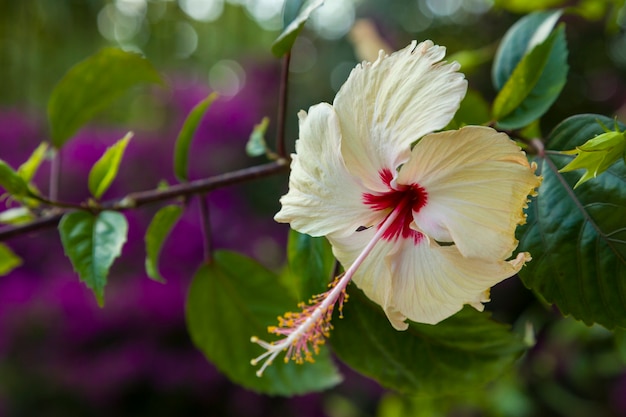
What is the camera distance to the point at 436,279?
1.58 ft

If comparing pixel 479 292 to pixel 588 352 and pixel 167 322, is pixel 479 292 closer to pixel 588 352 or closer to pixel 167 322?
pixel 588 352

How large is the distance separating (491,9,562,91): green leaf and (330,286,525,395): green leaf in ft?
1.01

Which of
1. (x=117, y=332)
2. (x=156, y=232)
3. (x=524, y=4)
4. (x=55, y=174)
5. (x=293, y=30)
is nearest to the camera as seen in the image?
(x=293, y=30)

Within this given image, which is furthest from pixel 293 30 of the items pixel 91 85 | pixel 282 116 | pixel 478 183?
pixel 91 85

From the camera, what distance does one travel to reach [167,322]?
2.63 m

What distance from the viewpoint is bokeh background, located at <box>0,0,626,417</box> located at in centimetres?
204

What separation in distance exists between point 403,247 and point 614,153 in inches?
6.7

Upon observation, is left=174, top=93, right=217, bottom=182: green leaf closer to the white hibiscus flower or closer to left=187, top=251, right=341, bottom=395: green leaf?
left=187, top=251, right=341, bottom=395: green leaf

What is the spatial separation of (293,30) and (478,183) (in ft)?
0.87

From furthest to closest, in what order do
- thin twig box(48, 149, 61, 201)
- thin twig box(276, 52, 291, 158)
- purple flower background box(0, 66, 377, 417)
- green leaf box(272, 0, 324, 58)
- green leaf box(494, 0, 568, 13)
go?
1. purple flower background box(0, 66, 377, 417)
2. green leaf box(494, 0, 568, 13)
3. thin twig box(48, 149, 61, 201)
4. thin twig box(276, 52, 291, 158)
5. green leaf box(272, 0, 324, 58)

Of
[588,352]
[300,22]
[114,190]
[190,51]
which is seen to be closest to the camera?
[300,22]

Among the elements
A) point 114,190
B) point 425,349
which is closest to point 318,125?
point 425,349

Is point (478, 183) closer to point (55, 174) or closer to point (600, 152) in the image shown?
point (600, 152)

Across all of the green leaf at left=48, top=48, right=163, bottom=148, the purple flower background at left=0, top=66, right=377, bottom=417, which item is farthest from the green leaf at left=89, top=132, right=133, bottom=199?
the purple flower background at left=0, top=66, right=377, bottom=417
